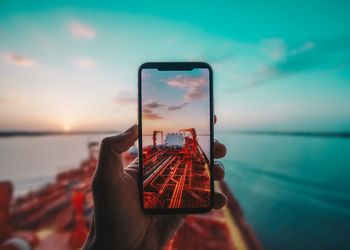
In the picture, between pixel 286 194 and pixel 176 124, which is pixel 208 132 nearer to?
pixel 176 124

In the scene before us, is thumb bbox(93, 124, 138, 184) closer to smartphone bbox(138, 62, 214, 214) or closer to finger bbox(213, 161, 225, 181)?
smartphone bbox(138, 62, 214, 214)

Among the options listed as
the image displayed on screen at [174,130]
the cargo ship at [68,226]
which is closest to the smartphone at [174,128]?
the image displayed on screen at [174,130]

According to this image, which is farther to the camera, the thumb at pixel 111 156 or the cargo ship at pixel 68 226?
the cargo ship at pixel 68 226

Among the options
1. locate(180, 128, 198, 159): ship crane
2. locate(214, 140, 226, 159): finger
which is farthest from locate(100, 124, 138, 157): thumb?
locate(214, 140, 226, 159): finger

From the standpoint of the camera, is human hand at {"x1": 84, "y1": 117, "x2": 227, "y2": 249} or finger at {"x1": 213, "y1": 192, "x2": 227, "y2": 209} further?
finger at {"x1": 213, "y1": 192, "x2": 227, "y2": 209}

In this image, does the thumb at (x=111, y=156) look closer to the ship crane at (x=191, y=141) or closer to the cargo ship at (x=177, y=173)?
the cargo ship at (x=177, y=173)

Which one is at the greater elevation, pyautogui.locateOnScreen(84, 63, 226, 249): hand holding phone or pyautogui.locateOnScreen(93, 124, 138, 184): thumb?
pyautogui.locateOnScreen(93, 124, 138, 184): thumb

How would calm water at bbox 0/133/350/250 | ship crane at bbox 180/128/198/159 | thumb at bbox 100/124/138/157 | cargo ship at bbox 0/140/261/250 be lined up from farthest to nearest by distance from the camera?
calm water at bbox 0/133/350/250 < cargo ship at bbox 0/140/261/250 < ship crane at bbox 180/128/198/159 < thumb at bbox 100/124/138/157

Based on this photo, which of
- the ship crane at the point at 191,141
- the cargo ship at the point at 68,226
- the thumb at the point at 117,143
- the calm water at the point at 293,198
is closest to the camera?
the thumb at the point at 117,143
